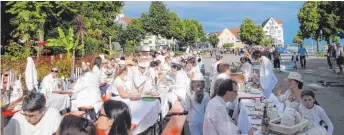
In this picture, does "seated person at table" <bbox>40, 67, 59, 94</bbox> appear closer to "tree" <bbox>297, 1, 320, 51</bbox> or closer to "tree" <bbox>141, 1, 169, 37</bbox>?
"tree" <bbox>297, 1, 320, 51</bbox>

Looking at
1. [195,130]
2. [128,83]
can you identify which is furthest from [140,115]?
[128,83]

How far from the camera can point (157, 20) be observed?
72.8m

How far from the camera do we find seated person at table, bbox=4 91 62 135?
4.04m

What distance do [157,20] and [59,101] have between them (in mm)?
64811

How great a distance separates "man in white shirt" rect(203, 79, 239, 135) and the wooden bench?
8.10ft

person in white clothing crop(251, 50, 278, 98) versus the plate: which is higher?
person in white clothing crop(251, 50, 278, 98)

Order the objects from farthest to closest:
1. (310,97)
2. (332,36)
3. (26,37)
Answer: (332,36) → (26,37) → (310,97)

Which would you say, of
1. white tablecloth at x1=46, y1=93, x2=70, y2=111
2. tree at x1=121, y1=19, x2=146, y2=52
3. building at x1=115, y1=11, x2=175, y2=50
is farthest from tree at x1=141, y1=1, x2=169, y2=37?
white tablecloth at x1=46, y1=93, x2=70, y2=111

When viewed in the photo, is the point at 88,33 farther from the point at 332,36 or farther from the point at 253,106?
the point at 332,36

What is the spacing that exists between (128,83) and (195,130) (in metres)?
3.17

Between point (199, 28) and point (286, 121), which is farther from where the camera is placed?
point (199, 28)

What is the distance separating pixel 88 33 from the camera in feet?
123

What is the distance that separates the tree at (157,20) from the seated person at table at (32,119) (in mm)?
68866

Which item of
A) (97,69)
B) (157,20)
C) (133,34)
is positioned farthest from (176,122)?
(157,20)
